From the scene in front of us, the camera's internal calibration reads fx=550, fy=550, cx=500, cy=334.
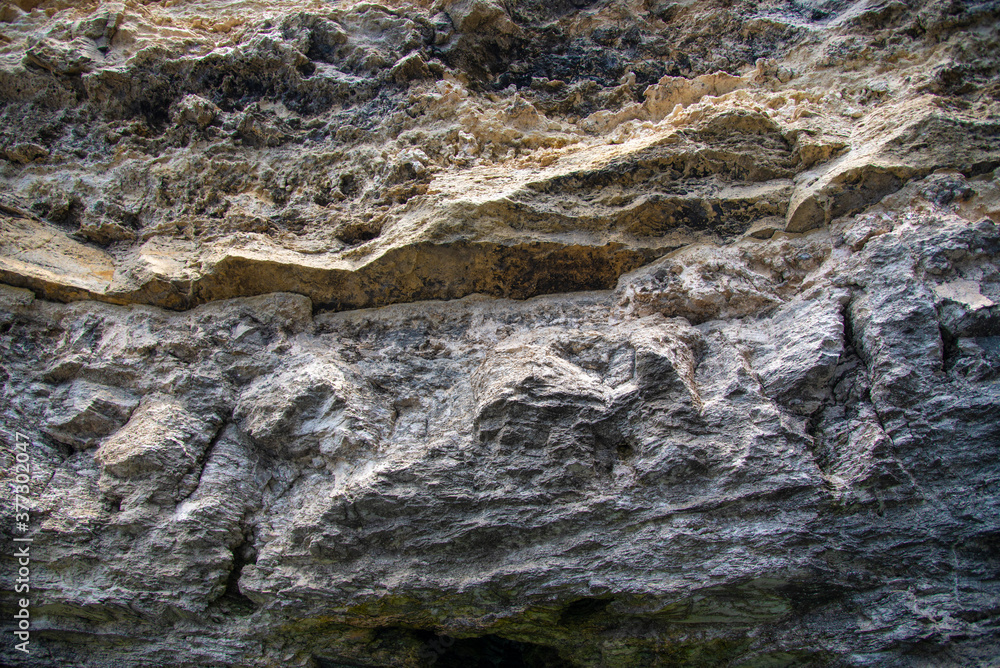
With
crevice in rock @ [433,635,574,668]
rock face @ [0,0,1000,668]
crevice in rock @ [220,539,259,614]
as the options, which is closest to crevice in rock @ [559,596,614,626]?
rock face @ [0,0,1000,668]

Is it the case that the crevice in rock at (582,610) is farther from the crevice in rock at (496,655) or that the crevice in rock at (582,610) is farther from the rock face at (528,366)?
the crevice in rock at (496,655)

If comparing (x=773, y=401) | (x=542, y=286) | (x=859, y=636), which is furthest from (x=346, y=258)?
(x=859, y=636)

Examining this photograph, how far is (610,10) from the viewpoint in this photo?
495cm

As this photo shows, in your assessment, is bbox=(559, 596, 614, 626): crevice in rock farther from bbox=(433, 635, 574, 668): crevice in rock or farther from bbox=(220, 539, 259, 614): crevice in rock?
bbox=(220, 539, 259, 614): crevice in rock

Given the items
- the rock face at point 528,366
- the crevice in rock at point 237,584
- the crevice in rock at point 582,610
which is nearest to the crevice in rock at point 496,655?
the rock face at point 528,366

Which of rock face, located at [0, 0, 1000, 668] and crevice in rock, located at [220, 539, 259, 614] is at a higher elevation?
rock face, located at [0, 0, 1000, 668]

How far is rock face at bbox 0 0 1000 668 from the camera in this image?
8.68 feet

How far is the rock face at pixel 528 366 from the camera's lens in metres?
2.64

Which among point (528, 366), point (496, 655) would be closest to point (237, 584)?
point (496, 655)

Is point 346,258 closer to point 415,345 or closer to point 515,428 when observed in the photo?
point 415,345

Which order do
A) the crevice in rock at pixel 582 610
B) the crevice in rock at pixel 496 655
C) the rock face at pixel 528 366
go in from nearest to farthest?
1. the rock face at pixel 528 366
2. the crevice in rock at pixel 582 610
3. the crevice in rock at pixel 496 655

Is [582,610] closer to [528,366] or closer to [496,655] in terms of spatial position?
[496,655]

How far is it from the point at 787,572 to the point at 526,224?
2443mm

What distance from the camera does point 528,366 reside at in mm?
3062
